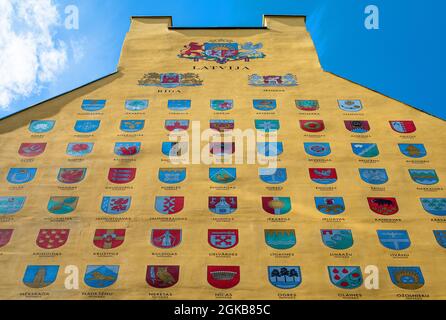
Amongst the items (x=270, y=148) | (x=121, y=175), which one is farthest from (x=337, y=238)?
(x=121, y=175)

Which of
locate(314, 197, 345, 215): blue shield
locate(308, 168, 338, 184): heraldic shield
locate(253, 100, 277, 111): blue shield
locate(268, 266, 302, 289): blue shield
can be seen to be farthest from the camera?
locate(253, 100, 277, 111): blue shield

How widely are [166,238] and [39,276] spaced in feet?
4.56

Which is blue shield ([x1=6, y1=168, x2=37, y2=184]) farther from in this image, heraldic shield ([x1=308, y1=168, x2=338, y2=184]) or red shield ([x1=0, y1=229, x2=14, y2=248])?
heraldic shield ([x1=308, y1=168, x2=338, y2=184])

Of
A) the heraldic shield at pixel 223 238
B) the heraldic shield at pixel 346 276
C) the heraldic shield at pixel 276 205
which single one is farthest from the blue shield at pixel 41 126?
the heraldic shield at pixel 346 276

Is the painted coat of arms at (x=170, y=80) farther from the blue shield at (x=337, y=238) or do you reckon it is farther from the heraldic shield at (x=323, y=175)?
the blue shield at (x=337, y=238)

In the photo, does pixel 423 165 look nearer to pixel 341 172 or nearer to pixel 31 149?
pixel 341 172

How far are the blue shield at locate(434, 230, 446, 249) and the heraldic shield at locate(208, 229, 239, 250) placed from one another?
2.28 metres

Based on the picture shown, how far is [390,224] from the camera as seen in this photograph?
5.68 m

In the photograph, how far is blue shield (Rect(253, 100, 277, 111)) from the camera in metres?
7.14

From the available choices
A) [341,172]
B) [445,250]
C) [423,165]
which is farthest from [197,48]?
[445,250]

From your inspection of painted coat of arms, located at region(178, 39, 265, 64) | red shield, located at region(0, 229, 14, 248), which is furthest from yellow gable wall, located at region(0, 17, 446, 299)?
painted coat of arms, located at region(178, 39, 265, 64)

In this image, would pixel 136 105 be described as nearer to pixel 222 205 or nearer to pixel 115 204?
pixel 115 204

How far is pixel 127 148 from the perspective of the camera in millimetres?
6578
